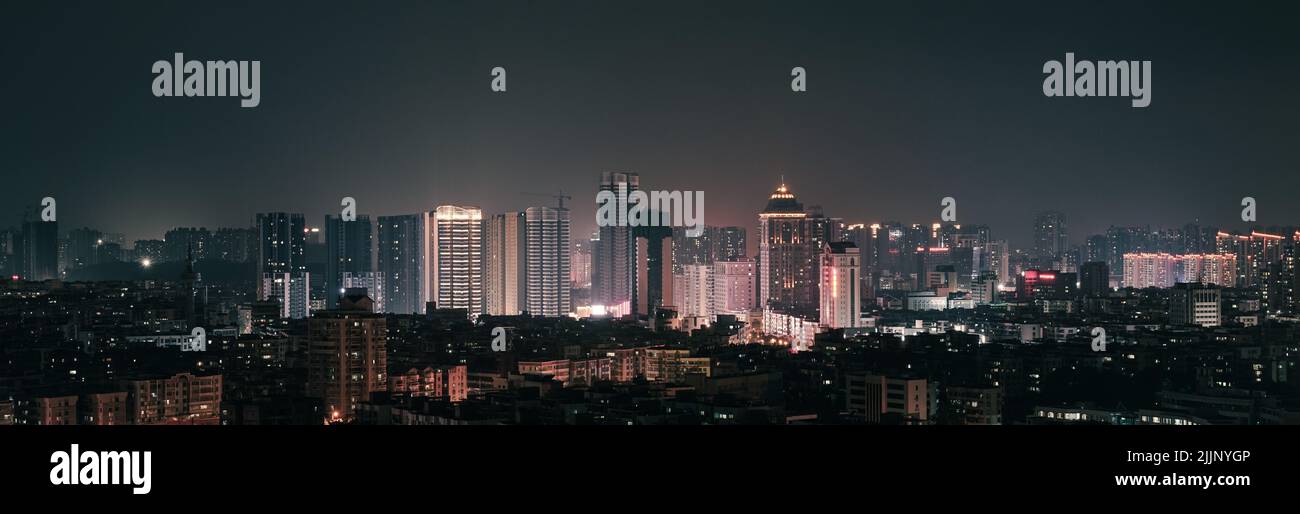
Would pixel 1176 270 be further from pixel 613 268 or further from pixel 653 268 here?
pixel 613 268

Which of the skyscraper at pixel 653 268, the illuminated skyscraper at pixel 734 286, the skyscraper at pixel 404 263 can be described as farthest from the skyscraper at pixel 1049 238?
the skyscraper at pixel 404 263

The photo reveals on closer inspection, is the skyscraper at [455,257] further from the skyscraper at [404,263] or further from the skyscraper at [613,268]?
the skyscraper at [613,268]

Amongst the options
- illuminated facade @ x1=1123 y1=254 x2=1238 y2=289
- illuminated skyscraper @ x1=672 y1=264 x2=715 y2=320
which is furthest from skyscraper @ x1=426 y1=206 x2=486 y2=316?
illuminated facade @ x1=1123 y1=254 x2=1238 y2=289

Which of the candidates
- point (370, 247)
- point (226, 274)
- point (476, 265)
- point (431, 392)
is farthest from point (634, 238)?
point (431, 392)

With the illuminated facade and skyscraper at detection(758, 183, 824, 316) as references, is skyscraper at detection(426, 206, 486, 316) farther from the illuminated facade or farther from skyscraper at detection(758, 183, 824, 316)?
the illuminated facade
